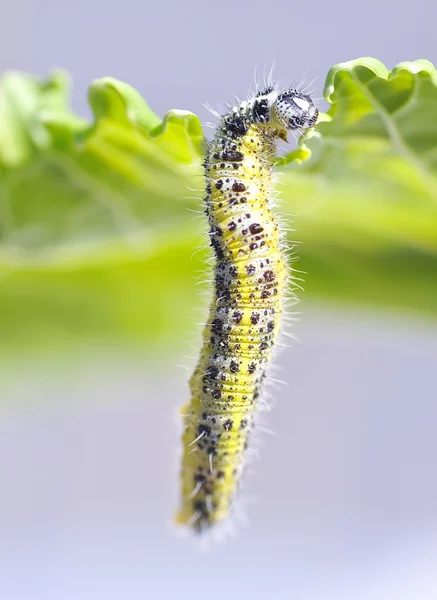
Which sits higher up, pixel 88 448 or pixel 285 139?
pixel 88 448

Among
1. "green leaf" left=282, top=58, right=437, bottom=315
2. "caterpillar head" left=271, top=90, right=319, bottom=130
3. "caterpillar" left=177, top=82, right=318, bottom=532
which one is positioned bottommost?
"caterpillar" left=177, top=82, right=318, bottom=532

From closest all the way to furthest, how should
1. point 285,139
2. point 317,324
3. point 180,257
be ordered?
point 285,139, point 180,257, point 317,324

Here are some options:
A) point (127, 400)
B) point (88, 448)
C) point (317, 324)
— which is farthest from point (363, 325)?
point (88, 448)

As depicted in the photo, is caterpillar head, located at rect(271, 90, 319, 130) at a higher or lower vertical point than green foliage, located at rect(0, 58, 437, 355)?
lower

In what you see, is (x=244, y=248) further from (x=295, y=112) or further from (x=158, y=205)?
(x=158, y=205)

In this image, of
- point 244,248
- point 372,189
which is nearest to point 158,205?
point 372,189

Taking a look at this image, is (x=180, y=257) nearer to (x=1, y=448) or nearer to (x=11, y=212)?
(x=11, y=212)
